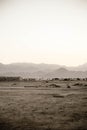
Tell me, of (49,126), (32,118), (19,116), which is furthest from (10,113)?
(49,126)

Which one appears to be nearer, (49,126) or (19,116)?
(49,126)

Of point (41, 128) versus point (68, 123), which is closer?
point (41, 128)

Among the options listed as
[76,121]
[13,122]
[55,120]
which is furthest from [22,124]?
A: [76,121]

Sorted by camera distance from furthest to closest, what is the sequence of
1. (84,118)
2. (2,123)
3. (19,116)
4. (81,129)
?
(19,116) < (84,118) < (2,123) < (81,129)

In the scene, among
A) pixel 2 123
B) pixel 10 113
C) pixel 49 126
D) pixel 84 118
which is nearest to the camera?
pixel 49 126

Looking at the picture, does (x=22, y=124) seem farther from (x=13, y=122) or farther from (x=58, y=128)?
(x=58, y=128)

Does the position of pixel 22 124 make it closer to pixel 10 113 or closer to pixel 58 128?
pixel 58 128

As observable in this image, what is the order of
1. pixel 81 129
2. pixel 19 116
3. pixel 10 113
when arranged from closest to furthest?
pixel 81 129 → pixel 19 116 → pixel 10 113

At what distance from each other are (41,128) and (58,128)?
30.6 inches

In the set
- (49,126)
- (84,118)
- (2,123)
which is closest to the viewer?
(49,126)

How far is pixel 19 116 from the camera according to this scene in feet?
47.4

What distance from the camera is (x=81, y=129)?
10961mm

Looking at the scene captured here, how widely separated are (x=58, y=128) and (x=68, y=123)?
115 centimetres

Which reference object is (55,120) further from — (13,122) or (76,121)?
(13,122)
